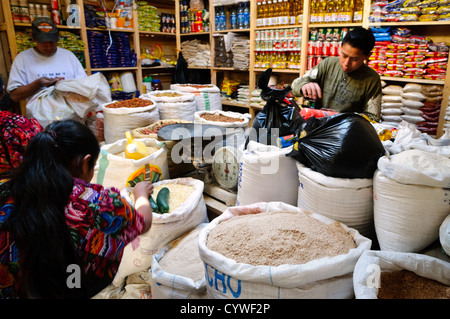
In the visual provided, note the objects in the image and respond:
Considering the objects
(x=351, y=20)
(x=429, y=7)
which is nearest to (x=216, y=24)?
(x=351, y=20)

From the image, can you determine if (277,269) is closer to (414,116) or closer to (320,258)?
(320,258)

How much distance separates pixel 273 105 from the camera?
1.65 m

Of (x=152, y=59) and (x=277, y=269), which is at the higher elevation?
(x=152, y=59)

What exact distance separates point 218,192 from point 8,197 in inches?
44.3

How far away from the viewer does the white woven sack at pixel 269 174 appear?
1354 mm

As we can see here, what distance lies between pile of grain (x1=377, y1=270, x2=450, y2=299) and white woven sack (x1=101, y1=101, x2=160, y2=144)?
178 centimetres

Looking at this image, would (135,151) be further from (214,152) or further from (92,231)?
(92,231)

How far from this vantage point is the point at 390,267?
974 millimetres

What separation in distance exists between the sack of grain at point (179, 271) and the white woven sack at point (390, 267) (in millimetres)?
542

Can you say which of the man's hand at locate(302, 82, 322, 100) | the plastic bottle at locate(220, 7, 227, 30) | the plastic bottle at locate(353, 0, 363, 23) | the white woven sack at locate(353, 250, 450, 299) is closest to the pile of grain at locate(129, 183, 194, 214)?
the white woven sack at locate(353, 250, 450, 299)

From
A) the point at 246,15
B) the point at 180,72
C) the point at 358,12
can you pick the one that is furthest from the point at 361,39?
the point at 180,72

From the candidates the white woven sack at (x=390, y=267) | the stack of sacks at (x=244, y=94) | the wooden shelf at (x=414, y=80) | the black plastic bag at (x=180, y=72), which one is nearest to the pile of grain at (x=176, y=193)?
the white woven sack at (x=390, y=267)

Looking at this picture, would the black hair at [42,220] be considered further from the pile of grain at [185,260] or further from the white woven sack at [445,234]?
the white woven sack at [445,234]

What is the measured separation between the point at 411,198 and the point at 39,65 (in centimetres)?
291
